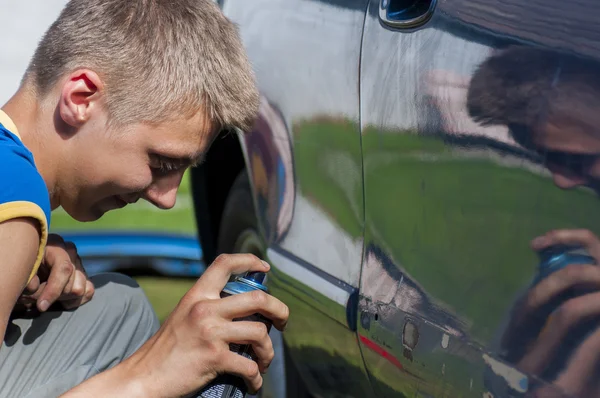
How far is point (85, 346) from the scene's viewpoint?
82.2 inches

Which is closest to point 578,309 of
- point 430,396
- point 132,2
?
point 430,396

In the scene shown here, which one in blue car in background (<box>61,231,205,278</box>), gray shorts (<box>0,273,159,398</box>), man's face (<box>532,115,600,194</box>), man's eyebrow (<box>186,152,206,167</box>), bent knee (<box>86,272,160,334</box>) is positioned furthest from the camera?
blue car in background (<box>61,231,205,278</box>)

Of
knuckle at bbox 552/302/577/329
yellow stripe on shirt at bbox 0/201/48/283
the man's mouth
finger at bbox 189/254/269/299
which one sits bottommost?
the man's mouth

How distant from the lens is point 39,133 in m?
1.72

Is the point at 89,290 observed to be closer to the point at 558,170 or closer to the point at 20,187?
the point at 20,187

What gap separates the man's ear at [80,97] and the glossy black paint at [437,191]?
0.61 meters

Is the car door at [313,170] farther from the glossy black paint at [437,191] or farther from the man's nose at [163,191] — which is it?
the man's nose at [163,191]

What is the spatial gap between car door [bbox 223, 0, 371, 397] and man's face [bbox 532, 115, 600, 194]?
2.11ft

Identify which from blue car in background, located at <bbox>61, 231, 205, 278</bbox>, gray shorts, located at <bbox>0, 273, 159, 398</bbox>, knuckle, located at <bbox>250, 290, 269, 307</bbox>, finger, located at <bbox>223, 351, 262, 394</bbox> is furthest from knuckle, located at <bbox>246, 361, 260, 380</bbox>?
blue car in background, located at <bbox>61, 231, 205, 278</bbox>

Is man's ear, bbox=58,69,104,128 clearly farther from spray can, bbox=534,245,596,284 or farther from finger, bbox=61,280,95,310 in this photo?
spray can, bbox=534,245,596,284

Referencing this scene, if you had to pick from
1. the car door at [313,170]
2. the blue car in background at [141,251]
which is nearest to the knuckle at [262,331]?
the car door at [313,170]

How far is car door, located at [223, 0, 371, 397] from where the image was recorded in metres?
2.14

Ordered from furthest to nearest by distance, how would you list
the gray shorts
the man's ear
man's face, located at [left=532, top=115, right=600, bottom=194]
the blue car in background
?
1. the blue car in background
2. the gray shorts
3. the man's ear
4. man's face, located at [left=532, top=115, right=600, bottom=194]

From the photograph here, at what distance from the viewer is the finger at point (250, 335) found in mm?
1495
